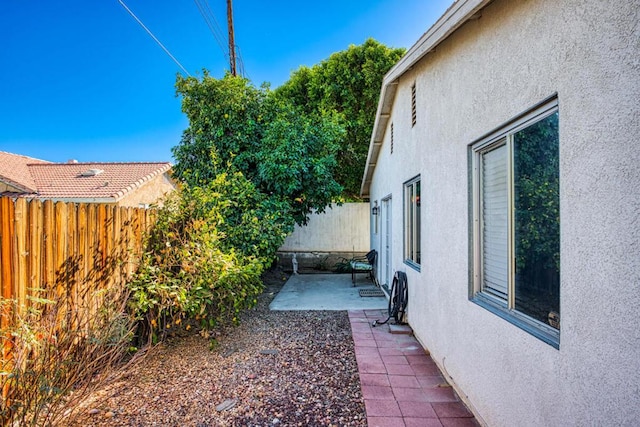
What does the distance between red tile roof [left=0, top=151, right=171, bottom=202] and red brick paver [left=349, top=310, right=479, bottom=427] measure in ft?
40.9

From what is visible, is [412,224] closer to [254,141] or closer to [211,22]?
[254,141]

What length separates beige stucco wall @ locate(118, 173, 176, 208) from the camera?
14.7 meters

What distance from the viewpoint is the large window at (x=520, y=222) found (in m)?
2.15

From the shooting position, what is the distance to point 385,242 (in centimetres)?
846

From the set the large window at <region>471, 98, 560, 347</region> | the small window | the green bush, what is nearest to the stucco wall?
the small window

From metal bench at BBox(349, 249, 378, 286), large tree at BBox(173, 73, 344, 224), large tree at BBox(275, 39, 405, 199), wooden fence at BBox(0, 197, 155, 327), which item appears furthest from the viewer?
large tree at BBox(275, 39, 405, 199)

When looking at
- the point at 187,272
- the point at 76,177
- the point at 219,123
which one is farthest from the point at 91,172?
the point at 187,272

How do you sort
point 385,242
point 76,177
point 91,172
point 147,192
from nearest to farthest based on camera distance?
point 385,242 → point 76,177 → point 147,192 → point 91,172

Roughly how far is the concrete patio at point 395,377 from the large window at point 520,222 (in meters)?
1.12

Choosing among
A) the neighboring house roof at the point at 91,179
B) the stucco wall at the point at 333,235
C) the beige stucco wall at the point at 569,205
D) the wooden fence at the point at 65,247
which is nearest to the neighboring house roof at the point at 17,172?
the neighboring house roof at the point at 91,179

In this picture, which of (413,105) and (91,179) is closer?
(413,105)

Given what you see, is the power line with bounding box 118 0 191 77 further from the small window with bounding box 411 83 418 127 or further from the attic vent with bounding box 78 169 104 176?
the attic vent with bounding box 78 169 104 176

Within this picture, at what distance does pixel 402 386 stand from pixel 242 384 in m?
1.73

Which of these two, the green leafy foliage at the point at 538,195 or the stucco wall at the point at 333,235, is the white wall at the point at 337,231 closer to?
the stucco wall at the point at 333,235
